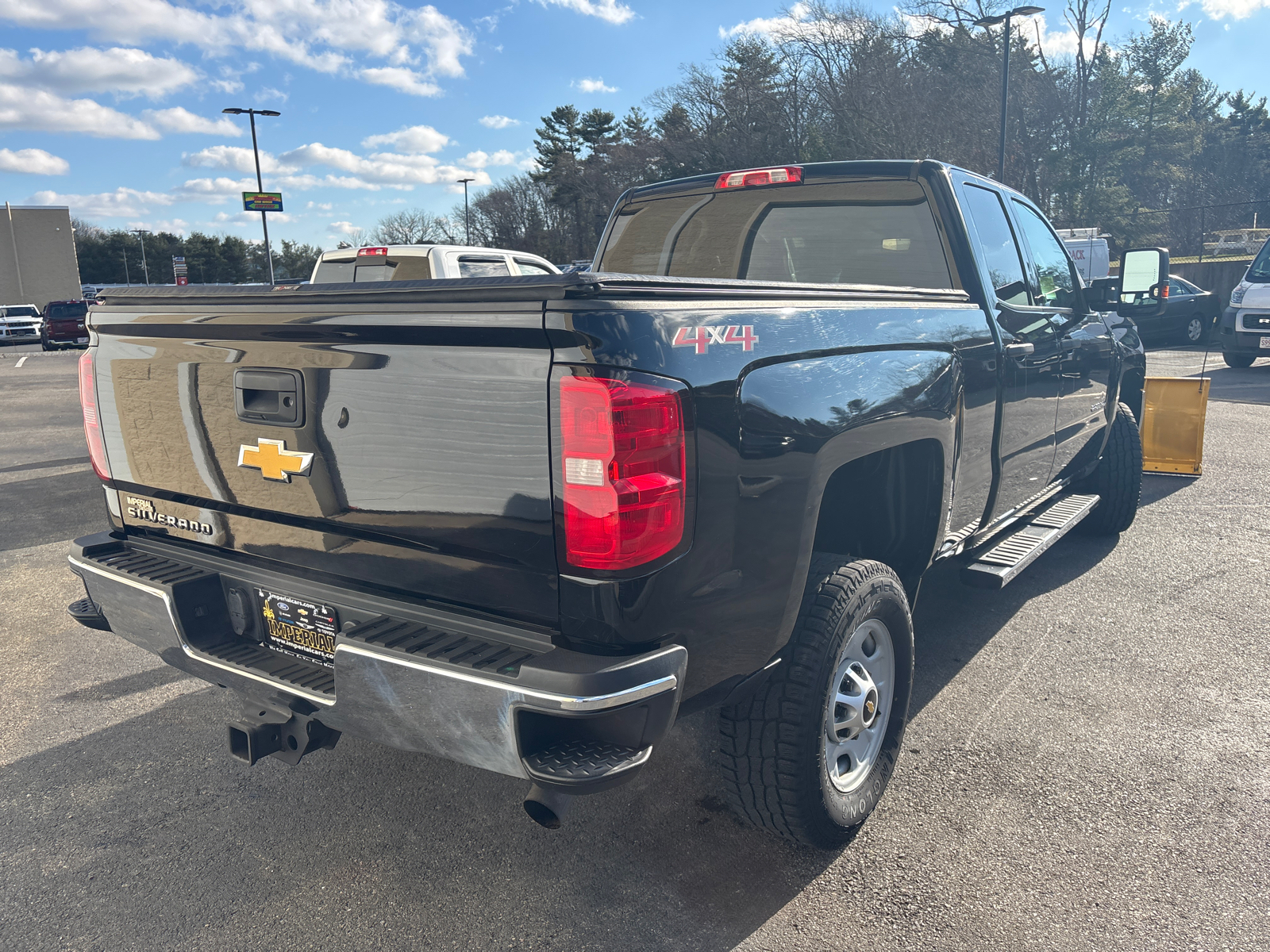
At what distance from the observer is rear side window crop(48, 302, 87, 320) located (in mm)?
30469

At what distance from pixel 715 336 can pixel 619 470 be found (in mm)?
424

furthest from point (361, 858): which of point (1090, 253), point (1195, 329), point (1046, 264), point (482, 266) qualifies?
point (1195, 329)

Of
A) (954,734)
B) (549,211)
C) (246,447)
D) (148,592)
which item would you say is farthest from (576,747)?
(549,211)

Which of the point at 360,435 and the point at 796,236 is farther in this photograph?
the point at 796,236

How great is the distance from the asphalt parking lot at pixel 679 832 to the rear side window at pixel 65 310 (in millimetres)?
31309

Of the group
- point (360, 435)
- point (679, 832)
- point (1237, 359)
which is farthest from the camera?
point (1237, 359)

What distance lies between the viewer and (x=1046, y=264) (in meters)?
4.75

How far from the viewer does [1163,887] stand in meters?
2.52

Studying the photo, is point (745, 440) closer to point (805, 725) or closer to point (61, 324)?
point (805, 725)

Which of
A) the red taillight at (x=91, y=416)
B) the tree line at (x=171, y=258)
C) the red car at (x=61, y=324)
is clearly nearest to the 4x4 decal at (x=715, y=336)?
the red taillight at (x=91, y=416)

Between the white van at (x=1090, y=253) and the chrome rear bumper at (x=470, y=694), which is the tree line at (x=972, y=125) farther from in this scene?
the chrome rear bumper at (x=470, y=694)

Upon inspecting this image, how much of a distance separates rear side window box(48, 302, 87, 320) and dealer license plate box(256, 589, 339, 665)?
33323mm

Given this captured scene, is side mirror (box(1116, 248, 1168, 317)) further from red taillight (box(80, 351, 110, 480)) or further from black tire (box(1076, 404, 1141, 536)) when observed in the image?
red taillight (box(80, 351, 110, 480))

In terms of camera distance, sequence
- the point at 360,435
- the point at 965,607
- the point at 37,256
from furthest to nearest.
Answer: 1. the point at 37,256
2. the point at 965,607
3. the point at 360,435
